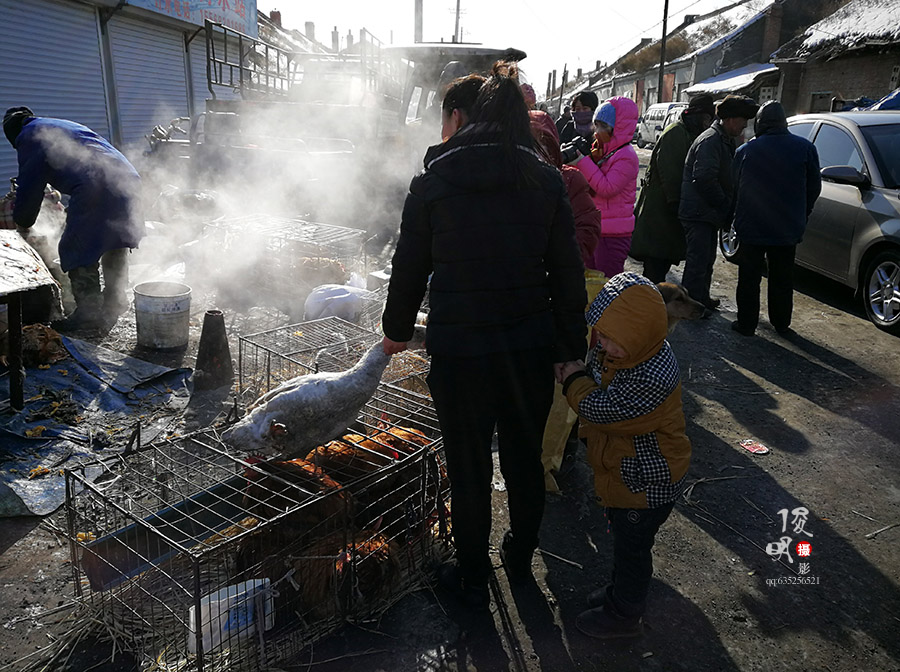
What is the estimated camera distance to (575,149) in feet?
15.4

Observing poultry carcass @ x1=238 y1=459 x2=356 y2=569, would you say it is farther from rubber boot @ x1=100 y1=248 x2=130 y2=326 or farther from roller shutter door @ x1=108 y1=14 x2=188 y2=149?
roller shutter door @ x1=108 y1=14 x2=188 y2=149

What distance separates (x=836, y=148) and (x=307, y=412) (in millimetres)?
7219

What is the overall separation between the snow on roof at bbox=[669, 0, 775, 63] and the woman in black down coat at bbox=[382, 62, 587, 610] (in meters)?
36.4

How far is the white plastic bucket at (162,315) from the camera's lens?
17.6 feet

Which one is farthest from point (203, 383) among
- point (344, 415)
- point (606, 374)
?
point (606, 374)

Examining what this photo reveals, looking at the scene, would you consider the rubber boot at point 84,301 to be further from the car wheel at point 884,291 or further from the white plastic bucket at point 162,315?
the car wheel at point 884,291

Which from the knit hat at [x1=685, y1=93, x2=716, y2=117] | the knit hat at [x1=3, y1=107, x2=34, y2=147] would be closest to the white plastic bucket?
the knit hat at [x1=3, y1=107, x2=34, y2=147]

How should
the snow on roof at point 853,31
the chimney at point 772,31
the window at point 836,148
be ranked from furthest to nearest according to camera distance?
1. the chimney at point 772,31
2. the snow on roof at point 853,31
3. the window at point 836,148

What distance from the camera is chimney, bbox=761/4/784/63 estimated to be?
103ft

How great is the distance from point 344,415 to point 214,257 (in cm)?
525

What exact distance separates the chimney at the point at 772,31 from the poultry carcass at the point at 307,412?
36.1 m

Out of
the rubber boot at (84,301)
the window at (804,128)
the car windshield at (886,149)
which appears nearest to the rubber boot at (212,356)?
the rubber boot at (84,301)

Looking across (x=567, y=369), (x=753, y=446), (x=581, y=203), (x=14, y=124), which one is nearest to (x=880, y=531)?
(x=753, y=446)

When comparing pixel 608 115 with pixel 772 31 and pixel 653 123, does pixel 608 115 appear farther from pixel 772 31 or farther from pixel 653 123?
pixel 772 31
